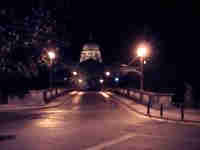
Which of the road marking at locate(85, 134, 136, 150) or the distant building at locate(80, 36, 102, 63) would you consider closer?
→ the road marking at locate(85, 134, 136, 150)

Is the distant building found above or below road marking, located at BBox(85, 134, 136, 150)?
above

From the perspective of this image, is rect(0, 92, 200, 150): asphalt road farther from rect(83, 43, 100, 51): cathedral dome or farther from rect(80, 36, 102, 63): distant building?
rect(83, 43, 100, 51): cathedral dome

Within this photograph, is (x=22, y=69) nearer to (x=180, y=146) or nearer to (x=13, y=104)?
(x=180, y=146)

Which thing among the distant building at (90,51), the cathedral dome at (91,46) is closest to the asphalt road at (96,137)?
the distant building at (90,51)

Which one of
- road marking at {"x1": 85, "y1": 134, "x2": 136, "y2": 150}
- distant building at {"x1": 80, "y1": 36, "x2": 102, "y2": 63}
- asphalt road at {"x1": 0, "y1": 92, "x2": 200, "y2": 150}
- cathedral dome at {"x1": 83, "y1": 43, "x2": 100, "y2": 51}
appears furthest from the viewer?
cathedral dome at {"x1": 83, "y1": 43, "x2": 100, "y2": 51}

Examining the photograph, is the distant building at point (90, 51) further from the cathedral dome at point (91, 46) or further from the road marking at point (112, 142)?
the road marking at point (112, 142)

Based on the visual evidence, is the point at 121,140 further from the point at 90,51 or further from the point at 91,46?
the point at 91,46

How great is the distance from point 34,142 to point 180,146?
4.73m

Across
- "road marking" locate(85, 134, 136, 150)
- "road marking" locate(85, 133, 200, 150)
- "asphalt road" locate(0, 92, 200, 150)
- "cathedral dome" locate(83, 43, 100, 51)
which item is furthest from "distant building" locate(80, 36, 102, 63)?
"road marking" locate(85, 134, 136, 150)

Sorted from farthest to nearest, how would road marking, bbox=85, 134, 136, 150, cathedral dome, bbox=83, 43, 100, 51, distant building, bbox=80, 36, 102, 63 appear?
cathedral dome, bbox=83, 43, 100, 51
distant building, bbox=80, 36, 102, 63
road marking, bbox=85, 134, 136, 150

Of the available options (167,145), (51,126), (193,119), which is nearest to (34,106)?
(51,126)

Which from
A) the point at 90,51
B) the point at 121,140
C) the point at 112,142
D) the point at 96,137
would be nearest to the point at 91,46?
the point at 90,51

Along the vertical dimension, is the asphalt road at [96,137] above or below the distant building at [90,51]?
below

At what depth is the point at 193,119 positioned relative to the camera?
1650cm
